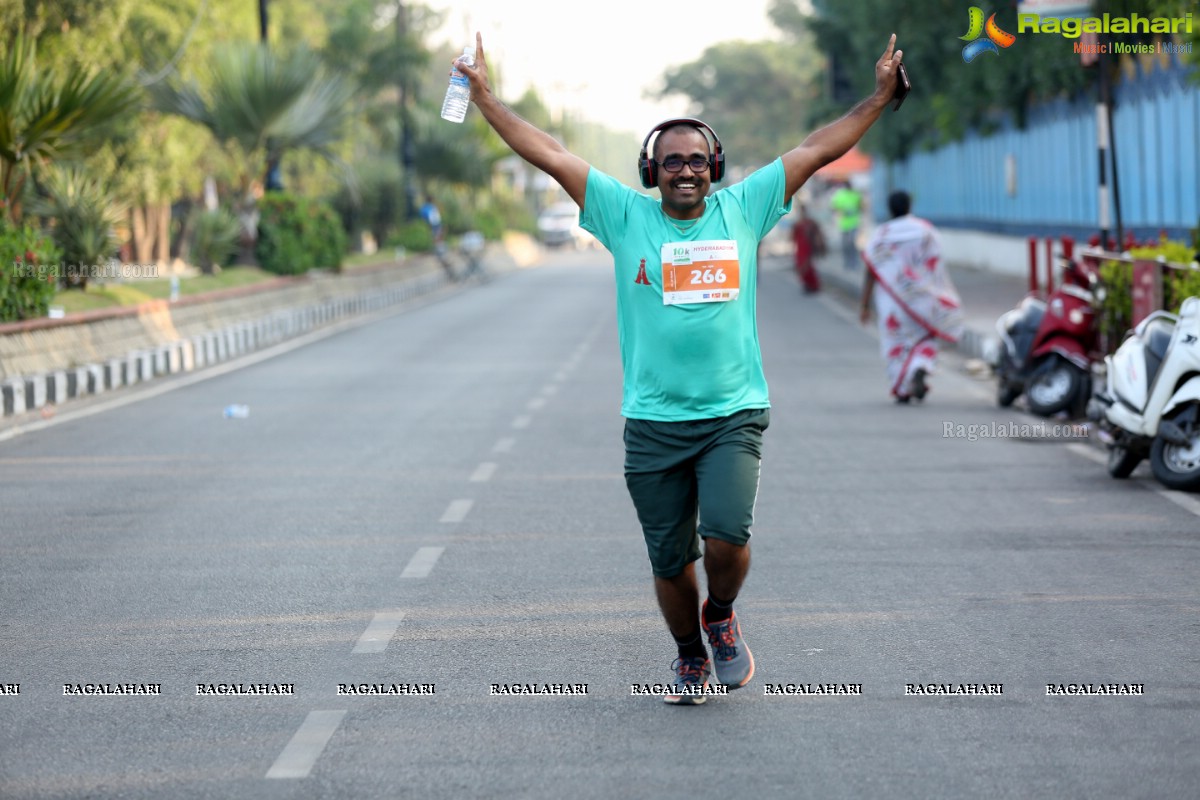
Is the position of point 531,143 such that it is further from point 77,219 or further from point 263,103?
point 263,103

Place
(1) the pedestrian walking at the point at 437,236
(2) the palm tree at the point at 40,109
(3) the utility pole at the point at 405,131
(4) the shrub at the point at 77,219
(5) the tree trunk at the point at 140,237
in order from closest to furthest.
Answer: (2) the palm tree at the point at 40,109 → (4) the shrub at the point at 77,219 → (1) the pedestrian walking at the point at 437,236 → (3) the utility pole at the point at 405,131 → (5) the tree trunk at the point at 140,237

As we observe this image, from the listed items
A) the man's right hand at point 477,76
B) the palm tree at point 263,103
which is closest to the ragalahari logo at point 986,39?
the palm tree at point 263,103

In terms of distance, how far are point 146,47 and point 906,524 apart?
29.6 meters

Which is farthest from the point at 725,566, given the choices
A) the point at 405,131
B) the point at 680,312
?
the point at 405,131

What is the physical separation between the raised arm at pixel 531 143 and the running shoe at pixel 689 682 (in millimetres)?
1498

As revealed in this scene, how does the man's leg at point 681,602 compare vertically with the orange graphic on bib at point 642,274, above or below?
below

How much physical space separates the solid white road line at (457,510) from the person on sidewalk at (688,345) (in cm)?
417

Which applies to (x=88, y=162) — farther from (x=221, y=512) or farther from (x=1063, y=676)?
(x=1063, y=676)

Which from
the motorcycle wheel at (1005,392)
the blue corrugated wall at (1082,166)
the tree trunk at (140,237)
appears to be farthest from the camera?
the tree trunk at (140,237)

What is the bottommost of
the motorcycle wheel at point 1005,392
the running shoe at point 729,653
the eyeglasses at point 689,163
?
the motorcycle wheel at point 1005,392

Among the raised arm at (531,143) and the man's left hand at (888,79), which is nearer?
the raised arm at (531,143)

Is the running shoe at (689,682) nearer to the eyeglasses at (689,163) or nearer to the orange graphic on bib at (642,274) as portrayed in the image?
the orange graphic on bib at (642,274)

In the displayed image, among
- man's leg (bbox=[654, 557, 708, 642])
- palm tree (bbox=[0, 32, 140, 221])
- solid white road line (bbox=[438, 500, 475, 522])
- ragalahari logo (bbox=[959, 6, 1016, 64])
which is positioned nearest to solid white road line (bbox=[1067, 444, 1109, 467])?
solid white road line (bbox=[438, 500, 475, 522])

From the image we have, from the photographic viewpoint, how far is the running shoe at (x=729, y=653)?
20.6 ft
